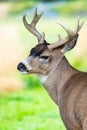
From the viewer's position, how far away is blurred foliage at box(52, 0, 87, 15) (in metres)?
14.6

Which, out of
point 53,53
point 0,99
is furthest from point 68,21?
point 53,53

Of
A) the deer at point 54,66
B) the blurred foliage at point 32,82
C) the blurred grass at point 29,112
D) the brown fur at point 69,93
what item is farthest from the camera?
the blurred foliage at point 32,82

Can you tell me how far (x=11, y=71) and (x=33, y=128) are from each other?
455 cm

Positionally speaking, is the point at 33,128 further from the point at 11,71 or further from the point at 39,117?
the point at 11,71

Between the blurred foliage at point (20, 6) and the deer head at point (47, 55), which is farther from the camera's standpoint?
the blurred foliage at point (20, 6)

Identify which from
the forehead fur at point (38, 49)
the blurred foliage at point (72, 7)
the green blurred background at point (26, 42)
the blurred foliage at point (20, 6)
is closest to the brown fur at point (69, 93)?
the forehead fur at point (38, 49)

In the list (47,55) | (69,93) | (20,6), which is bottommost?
(20,6)

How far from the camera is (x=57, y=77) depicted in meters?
7.34

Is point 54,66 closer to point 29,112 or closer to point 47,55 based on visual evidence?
point 47,55

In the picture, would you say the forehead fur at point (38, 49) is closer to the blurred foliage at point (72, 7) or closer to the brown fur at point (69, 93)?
the brown fur at point (69, 93)

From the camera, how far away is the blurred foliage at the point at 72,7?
14.6m

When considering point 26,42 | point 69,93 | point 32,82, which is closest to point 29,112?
point 32,82

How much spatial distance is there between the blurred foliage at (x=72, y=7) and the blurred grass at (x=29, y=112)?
6.21 feet

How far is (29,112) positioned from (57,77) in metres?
3.96
